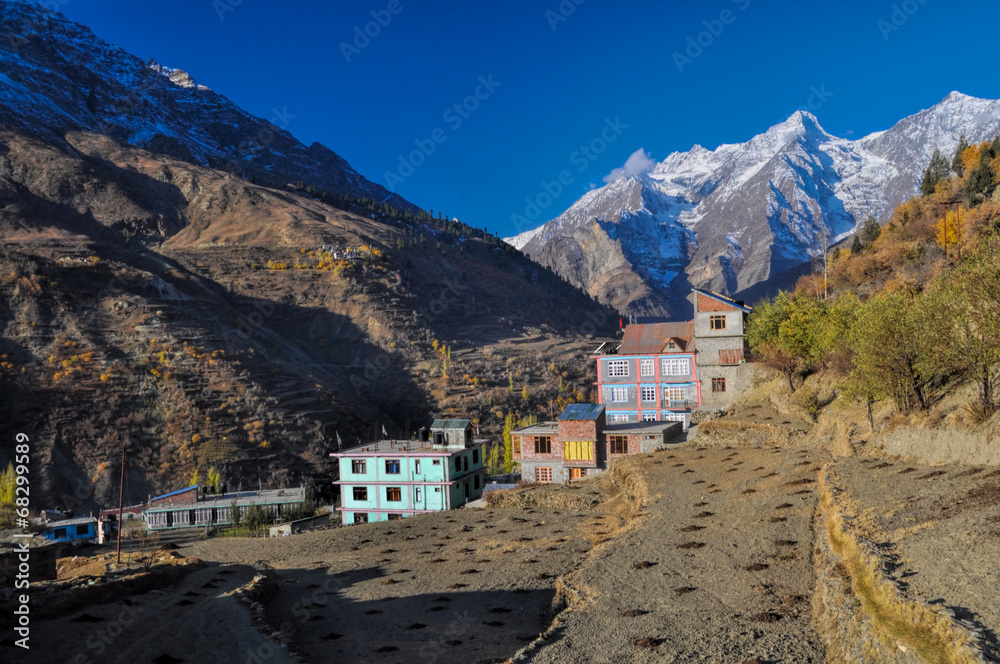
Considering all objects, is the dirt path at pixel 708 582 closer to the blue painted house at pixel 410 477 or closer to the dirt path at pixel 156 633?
the dirt path at pixel 156 633

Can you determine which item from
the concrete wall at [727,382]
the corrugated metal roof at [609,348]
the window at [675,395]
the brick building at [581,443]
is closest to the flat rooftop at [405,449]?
the brick building at [581,443]

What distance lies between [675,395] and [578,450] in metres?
15.0

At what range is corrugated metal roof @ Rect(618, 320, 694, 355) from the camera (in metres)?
57.8

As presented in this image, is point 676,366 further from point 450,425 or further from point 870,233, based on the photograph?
point 870,233

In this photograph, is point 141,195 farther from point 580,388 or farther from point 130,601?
point 130,601

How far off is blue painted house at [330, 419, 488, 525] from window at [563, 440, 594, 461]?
1079 cm

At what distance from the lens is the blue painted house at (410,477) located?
52.9m

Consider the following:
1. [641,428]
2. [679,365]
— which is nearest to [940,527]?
[641,428]

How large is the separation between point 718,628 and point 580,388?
121035 millimetres

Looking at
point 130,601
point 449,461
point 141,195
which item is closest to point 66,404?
point 449,461

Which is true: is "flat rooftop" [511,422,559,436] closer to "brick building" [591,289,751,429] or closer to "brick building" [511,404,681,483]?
"brick building" [511,404,681,483]

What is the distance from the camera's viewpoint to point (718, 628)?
45.0ft

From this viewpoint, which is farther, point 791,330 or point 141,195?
point 141,195

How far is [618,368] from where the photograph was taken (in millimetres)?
59969
